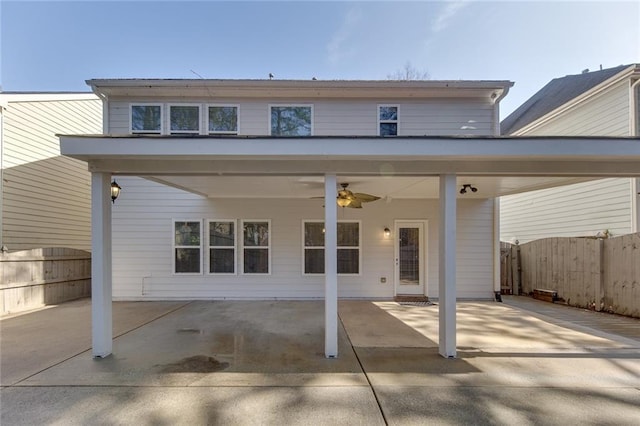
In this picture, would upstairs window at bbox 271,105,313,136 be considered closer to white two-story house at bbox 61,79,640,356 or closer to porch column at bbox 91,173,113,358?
white two-story house at bbox 61,79,640,356

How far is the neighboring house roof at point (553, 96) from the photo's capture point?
10.7 meters

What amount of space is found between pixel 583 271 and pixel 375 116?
19.7ft

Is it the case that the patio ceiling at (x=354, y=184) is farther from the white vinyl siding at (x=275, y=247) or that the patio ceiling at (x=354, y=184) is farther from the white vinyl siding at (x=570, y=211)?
the white vinyl siding at (x=570, y=211)

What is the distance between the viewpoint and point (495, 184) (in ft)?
18.6

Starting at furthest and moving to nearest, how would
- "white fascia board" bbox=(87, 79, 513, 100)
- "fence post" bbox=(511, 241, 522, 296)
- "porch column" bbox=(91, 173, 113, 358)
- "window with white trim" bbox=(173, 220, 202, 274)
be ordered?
1. "fence post" bbox=(511, 241, 522, 296)
2. "window with white trim" bbox=(173, 220, 202, 274)
3. "white fascia board" bbox=(87, 79, 513, 100)
4. "porch column" bbox=(91, 173, 113, 358)

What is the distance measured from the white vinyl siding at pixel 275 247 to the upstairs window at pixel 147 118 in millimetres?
1323

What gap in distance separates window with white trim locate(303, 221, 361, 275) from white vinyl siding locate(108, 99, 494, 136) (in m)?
2.43

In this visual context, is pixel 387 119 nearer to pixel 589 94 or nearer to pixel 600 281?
pixel 589 94

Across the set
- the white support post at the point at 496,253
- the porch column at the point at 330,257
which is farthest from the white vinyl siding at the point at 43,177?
the white support post at the point at 496,253

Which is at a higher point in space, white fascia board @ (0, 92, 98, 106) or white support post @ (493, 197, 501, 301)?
white fascia board @ (0, 92, 98, 106)

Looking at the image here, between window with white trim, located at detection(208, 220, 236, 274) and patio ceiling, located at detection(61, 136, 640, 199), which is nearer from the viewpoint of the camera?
patio ceiling, located at detection(61, 136, 640, 199)

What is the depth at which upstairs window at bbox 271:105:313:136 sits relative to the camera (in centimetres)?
761

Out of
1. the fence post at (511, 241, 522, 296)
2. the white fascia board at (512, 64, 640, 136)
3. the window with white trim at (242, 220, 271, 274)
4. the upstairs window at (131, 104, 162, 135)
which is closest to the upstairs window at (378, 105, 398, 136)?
the window with white trim at (242, 220, 271, 274)

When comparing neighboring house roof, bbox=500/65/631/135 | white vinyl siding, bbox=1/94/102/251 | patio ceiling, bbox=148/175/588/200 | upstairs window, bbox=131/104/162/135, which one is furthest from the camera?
neighboring house roof, bbox=500/65/631/135
